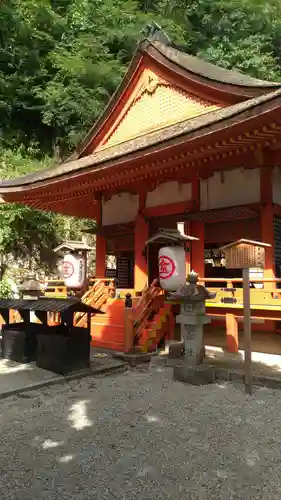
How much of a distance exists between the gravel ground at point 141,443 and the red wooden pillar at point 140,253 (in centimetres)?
538

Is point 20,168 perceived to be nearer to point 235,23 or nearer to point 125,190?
point 125,190

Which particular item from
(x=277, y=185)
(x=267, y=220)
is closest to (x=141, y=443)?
(x=267, y=220)

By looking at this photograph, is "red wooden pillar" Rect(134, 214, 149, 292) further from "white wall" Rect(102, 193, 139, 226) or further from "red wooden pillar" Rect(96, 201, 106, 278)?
"red wooden pillar" Rect(96, 201, 106, 278)

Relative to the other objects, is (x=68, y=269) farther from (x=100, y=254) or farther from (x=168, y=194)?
(x=168, y=194)

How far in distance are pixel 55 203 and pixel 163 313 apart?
7.31 meters

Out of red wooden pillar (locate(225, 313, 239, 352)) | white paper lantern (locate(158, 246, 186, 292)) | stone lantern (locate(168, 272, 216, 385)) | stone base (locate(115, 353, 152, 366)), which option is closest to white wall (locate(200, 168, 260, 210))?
red wooden pillar (locate(225, 313, 239, 352))

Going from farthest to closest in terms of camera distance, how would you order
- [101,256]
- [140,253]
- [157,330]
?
[101,256]
[140,253]
[157,330]

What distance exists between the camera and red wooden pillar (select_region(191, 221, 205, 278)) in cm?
1045

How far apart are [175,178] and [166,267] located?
14.1 feet

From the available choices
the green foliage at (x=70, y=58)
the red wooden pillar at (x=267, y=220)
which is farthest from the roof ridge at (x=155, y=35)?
the green foliage at (x=70, y=58)

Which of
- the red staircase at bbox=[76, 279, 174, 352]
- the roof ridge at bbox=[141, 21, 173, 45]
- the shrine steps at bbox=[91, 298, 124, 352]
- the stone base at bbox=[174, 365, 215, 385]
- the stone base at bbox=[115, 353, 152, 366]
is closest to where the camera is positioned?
the stone base at bbox=[174, 365, 215, 385]

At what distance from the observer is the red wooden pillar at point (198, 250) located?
412 inches

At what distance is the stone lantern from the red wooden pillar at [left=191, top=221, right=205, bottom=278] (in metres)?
3.52

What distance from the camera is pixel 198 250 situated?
34.6ft
